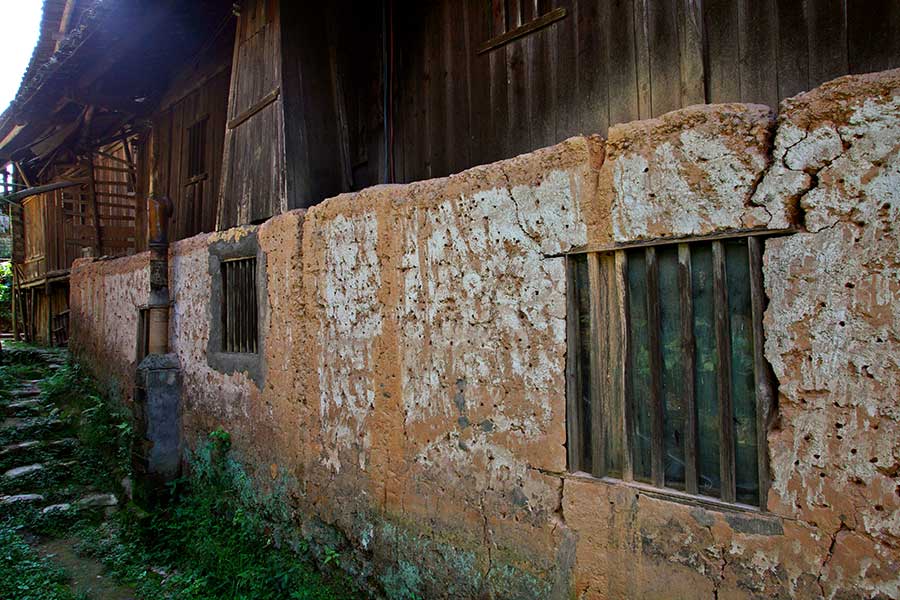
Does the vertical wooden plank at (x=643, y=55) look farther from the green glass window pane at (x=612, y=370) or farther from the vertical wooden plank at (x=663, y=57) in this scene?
the green glass window pane at (x=612, y=370)

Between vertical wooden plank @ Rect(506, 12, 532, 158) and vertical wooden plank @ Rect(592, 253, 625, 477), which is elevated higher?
vertical wooden plank @ Rect(506, 12, 532, 158)

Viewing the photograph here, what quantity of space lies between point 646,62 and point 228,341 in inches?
176

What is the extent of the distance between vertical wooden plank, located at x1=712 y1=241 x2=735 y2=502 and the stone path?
474 centimetres

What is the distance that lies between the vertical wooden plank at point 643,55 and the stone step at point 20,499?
23.9ft

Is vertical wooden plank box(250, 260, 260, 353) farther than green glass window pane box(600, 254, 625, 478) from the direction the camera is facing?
Yes

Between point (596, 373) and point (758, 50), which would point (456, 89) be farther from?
point (596, 373)

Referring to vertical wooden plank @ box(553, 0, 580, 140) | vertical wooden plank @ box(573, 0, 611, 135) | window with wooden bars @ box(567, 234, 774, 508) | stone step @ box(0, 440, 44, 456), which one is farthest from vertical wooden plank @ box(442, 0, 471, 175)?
stone step @ box(0, 440, 44, 456)

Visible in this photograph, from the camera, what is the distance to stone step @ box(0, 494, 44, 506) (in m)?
6.20

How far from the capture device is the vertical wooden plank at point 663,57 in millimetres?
3248

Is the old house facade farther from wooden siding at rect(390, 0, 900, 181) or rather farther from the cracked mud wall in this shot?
the cracked mud wall

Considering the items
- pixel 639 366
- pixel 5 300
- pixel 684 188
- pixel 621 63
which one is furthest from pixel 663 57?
pixel 5 300

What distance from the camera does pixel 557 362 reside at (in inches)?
107

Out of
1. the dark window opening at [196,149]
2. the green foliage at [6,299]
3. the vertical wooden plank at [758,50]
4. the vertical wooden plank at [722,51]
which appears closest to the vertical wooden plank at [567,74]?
the vertical wooden plank at [722,51]

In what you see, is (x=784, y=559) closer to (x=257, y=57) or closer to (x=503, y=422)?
(x=503, y=422)
